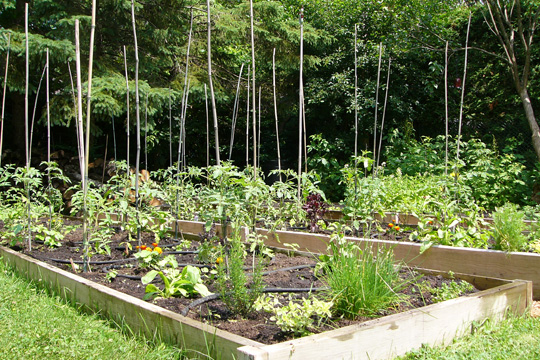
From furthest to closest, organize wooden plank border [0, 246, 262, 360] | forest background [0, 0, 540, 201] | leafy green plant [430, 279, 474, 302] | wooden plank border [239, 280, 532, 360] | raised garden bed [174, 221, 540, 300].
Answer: forest background [0, 0, 540, 201] < raised garden bed [174, 221, 540, 300] < leafy green plant [430, 279, 474, 302] < wooden plank border [0, 246, 262, 360] < wooden plank border [239, 280, 532, 360]

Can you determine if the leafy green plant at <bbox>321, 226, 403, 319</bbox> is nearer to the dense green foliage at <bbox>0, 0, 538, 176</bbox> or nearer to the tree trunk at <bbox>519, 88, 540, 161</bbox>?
the dense green foliage at <bbox>0, 0, 538, 176</bbox>

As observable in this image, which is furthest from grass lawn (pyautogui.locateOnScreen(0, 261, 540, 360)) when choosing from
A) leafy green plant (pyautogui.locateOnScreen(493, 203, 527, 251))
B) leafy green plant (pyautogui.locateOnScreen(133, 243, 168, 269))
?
Result: leafy green plant (pyautogui.locateOnScreen(493, 203, 527, 251))

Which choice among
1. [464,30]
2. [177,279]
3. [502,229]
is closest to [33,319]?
[177,279]

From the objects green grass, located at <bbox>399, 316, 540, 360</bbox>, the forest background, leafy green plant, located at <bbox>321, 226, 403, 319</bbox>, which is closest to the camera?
green grass, located at <bbox>399, 316, 540, 360</bbox>

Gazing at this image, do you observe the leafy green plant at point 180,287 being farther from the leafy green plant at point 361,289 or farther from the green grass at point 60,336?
the leafy green plant at point 361,289

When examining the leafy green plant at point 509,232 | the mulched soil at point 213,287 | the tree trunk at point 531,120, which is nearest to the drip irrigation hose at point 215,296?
the mulched soil at point 213,287

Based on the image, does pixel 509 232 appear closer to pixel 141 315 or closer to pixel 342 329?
pixel 342 329

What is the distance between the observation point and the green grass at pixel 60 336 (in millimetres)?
2035

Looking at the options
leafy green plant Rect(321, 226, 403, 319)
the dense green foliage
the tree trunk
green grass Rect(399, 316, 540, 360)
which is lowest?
green grass Rect(399, 316, 540, 360)

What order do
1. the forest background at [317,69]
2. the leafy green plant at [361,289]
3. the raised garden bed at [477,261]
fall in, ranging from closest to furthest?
the leafy green plant at [361,289]
the raised garden bed at [477,261]
the forest background at [317,69]

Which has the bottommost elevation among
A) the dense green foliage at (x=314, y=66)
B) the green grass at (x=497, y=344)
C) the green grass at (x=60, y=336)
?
the green grass at (x=60, y=336)

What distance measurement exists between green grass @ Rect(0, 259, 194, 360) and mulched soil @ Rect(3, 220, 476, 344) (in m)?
0.25

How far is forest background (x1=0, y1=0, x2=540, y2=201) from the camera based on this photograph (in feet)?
24.7

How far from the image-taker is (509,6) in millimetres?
7957
